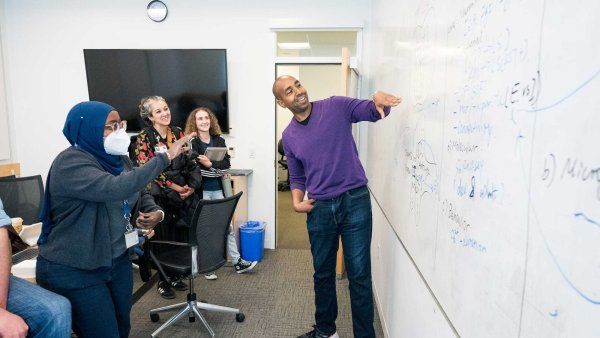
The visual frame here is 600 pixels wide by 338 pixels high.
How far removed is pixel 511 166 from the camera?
71 centimetres

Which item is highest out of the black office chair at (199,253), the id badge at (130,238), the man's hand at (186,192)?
the id badge at (130,238)

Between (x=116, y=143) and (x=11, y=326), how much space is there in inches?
25.7

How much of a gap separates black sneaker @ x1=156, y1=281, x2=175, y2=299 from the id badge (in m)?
1.42

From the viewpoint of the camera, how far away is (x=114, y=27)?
3.70 metres

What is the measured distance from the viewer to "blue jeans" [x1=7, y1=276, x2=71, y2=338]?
116 cm

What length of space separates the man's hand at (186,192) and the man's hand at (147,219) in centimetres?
95

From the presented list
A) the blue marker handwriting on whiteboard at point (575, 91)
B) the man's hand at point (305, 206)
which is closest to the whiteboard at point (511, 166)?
the blue marker handwriting on whiteboard at point (575, 91)

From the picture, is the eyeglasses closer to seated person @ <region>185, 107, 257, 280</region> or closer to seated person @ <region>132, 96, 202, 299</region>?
seated person @ <region>132, 96, 202, 299</region>

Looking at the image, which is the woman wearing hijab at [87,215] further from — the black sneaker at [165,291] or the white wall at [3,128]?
the white wall at [3,128]

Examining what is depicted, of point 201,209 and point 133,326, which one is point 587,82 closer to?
point 201,209

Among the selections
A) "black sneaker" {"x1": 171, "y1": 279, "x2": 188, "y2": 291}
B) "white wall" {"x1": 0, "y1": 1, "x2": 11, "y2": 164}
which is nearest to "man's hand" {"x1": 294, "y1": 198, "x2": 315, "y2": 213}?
"black sneaker" {"x1": 171, "y1": 279, "x2": 188, "y2": 291}

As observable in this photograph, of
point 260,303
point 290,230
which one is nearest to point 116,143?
point 260,303

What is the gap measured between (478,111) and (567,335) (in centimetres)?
51

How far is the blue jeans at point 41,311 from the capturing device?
1.16 meters
